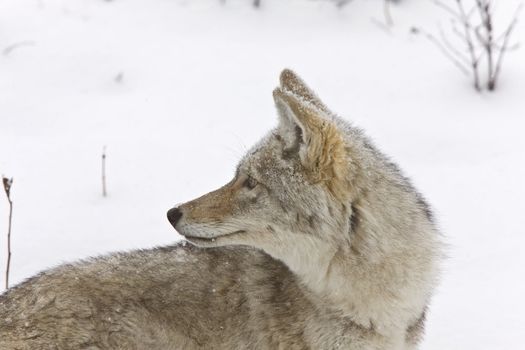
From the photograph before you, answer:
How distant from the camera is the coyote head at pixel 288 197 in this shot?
4.17 meters

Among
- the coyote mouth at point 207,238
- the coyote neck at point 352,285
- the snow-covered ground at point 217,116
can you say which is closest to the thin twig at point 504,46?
the snow-covered ground at point 217,116

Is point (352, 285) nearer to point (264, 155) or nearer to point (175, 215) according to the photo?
point (264, 155)

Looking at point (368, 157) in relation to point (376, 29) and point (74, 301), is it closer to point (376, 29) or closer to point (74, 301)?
point (74, 301)

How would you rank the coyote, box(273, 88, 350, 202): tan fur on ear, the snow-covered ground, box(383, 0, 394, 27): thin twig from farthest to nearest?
box(383, 0, 394, 27): thin twig, the snow-covered ground, the coyote, box(273, 88, 350, 202): tan fur on ear

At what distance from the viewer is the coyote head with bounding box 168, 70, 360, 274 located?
164 inches

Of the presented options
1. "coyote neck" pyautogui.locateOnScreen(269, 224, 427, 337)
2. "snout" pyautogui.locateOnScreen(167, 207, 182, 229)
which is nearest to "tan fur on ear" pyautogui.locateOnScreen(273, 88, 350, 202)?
"coyote neck" pyautogui.locateOnScreen(269, 224, 427, 337)

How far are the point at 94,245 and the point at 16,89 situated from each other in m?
2.76

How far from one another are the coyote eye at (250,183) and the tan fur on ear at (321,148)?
0.35 meters

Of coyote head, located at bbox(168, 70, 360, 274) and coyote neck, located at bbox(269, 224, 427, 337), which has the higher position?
coyote head, located at bbox(168, 70, 360, 274)

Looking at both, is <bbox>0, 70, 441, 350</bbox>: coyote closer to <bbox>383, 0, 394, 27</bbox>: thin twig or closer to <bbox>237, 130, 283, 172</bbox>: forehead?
<bbox>237, 130, 283, 172</bbox>: forehead

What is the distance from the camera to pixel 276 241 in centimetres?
433

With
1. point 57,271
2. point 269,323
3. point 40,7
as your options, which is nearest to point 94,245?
point 57,271

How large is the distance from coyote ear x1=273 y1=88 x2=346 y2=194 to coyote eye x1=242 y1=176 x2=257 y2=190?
33 centimetres

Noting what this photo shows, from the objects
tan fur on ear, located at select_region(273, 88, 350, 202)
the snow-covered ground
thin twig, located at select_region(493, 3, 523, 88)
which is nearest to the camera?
tan fur on ear, located at select_region(273, 88, 350, 202)
